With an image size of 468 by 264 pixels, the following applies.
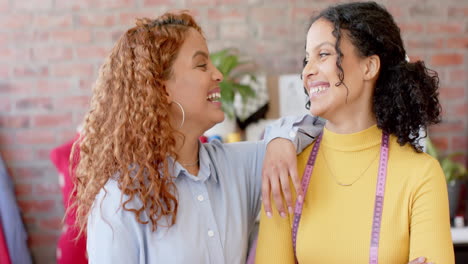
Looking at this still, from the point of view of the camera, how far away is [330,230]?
1273 millimetres

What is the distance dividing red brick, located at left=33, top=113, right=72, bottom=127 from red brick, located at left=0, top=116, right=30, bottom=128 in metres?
0.05

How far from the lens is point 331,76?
1288 millimetres

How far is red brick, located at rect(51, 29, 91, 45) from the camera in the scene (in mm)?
2756

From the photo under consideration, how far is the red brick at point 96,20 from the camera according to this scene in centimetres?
274

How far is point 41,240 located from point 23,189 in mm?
315

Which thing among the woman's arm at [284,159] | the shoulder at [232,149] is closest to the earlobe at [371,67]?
Answer: the woman's arm at [284,159]

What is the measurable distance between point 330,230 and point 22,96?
213 cm

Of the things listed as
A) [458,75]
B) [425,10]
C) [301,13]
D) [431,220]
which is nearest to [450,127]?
[458,75]

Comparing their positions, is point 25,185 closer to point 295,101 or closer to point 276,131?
point 295,101

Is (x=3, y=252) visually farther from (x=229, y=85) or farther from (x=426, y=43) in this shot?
(x=426, y=43)

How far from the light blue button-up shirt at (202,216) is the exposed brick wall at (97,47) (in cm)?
132

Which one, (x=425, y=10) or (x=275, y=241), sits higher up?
(x=425, y=10)

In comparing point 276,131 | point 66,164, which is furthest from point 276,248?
point 66,164

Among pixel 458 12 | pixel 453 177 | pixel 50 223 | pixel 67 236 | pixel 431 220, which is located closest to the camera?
pixel 431 220
